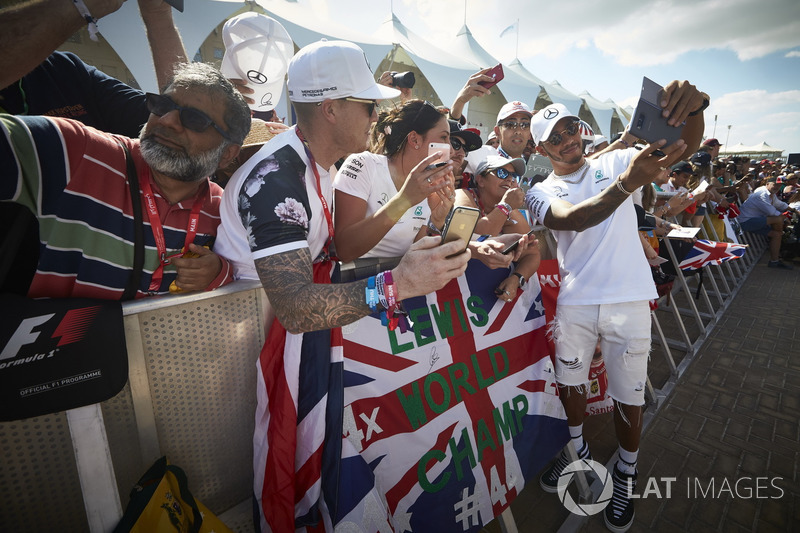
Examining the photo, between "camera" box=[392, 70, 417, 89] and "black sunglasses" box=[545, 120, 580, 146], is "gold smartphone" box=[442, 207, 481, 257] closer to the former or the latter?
"black sunglasses" box=[545, 120, 580, 146]

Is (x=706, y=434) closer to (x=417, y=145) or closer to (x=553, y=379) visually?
(x=553, y=379)

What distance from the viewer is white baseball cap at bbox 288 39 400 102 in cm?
164

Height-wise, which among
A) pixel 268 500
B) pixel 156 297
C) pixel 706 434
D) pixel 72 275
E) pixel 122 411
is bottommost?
pixel 706 434

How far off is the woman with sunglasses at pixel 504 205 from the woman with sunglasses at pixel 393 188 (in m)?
0.40

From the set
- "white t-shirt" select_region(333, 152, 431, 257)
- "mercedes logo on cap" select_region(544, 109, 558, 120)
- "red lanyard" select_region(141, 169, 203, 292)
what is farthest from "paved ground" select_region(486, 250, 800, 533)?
"mercedes logo on cap" select_region(544, 109, 558, 120)

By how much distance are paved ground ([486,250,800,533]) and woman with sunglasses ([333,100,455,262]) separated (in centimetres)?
217

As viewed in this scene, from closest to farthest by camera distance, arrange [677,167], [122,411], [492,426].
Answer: [122,411] < [492,426] < [677,167]

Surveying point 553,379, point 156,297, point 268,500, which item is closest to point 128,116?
point 156,297

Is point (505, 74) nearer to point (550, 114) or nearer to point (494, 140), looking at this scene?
point (494, 140)

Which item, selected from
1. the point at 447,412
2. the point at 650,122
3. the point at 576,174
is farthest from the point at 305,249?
the point at 576,174

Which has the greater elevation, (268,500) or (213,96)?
(213,96)

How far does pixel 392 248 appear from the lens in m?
2.16

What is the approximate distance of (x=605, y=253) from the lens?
2.41m

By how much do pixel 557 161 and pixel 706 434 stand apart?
9.56 feet
